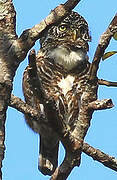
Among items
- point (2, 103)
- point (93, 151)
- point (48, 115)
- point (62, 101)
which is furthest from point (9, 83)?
point (62, 101)

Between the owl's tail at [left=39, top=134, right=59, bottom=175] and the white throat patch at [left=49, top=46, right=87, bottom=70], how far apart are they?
36.5 inches

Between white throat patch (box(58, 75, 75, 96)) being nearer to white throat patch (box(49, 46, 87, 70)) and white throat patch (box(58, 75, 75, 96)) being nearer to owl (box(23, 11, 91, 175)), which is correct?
owl (box(23, 11, 91, 175))

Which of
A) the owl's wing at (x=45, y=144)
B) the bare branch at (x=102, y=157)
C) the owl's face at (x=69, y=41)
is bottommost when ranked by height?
the bare branch at (x=102, y=157)

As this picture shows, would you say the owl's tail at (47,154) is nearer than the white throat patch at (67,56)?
No

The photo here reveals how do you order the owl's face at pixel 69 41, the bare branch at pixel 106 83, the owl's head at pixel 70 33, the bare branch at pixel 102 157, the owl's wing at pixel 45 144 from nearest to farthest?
1. the bare branch at pixel 106 83
2. the bare branch at pixel 102 157
3. the owl's wing at pixel 45 144
4. the owl's face at pixel 69 41
5. the owl's head at pixel 70 33

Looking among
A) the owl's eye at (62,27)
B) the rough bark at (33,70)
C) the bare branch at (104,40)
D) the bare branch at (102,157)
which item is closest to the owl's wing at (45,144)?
the owl's eye at (62,27)

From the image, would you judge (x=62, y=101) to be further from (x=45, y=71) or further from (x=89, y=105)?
(x=89, y=105)

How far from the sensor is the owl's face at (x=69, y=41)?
6.10 meters

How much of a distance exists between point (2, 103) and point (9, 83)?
11 centimetres

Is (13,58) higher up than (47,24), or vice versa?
(47,24)

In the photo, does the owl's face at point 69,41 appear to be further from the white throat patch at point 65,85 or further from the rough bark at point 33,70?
the rough bark at point 33,70

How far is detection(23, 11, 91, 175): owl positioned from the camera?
576 centimetres

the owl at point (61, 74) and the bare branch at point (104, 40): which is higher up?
the owl at point (61, 74)

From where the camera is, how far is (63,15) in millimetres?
3078
